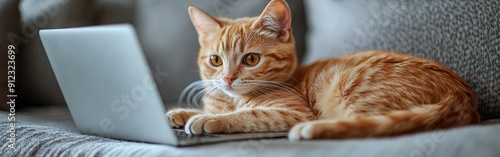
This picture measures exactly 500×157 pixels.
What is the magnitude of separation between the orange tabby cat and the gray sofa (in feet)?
0.19

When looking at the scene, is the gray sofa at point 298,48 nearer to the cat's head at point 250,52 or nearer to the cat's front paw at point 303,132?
the cat's front paw at point 303,132

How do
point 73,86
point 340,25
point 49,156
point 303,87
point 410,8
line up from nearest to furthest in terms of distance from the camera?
point 49,156 → point 73,86 → point 303,87 → point 410,8 → point 340,25

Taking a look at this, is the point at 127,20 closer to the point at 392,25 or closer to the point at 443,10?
the point at 392,25

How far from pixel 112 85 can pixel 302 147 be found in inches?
17.1

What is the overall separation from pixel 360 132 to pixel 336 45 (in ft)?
2.82

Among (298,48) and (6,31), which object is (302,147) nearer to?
(298,48)

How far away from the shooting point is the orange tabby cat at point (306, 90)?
113cm

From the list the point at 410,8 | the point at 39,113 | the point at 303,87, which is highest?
the point at 410,8

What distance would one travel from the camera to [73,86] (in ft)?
4.45

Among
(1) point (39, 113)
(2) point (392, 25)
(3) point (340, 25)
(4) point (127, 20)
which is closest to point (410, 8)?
(2) point (392, 25)

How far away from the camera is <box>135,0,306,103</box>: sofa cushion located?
6.86ft

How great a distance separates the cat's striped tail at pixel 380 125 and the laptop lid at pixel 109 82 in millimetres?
282

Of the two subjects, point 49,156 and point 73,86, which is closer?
point 49,156

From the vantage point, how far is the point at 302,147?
1031 millimetres
